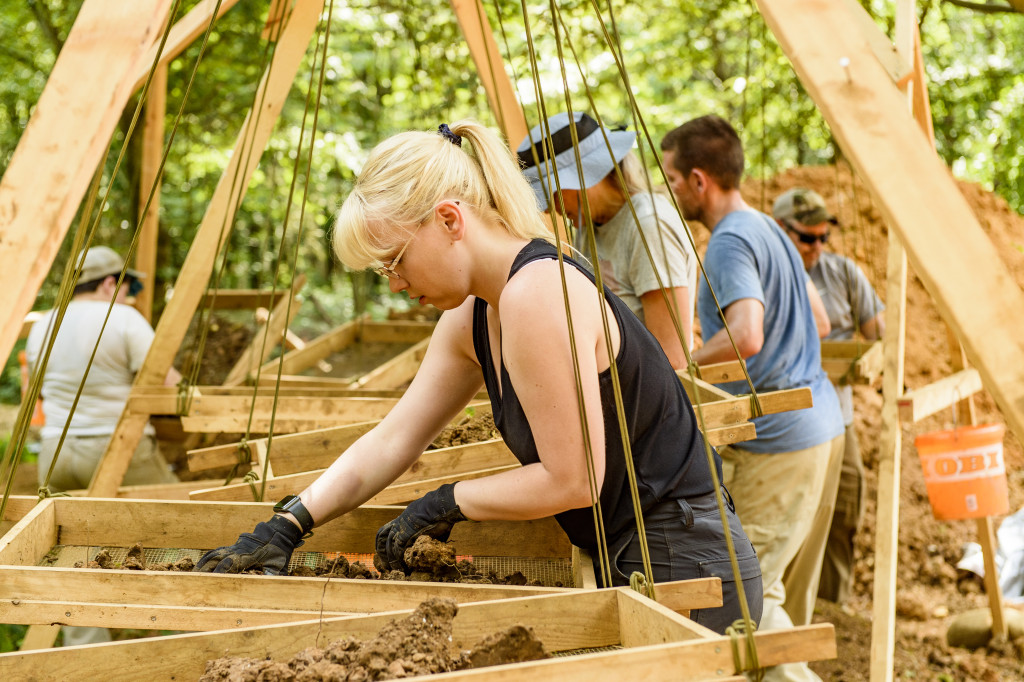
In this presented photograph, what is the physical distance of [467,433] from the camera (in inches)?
104

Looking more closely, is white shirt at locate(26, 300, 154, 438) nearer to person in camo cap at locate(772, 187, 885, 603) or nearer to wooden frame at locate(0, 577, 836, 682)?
wooden frame at locate(0, 577, 836, 682)

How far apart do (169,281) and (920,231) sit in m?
8.31

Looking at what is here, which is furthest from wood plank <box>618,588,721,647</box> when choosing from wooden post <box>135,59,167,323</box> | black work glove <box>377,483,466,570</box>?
wooden post <box>135,59,167,323</box>

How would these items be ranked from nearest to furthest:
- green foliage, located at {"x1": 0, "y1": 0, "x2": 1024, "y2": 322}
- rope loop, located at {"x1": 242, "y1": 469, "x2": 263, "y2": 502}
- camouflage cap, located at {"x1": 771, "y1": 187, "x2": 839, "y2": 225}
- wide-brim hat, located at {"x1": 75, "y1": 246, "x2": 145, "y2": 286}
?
rope loop, located at {"x1": 242, "y1": 469, "x2": 263, "y2": 502} → wide-brim hat, located at {"x1": 75, "y1": 246, "x2": 145, "y2": 286} → camouflage cap, located at {"x1": 771, "y1": 187, "x2": 839, "y2": 225} → green foliage, located at {"x1": 0, "y1": 0, "x2": 1024, "y2": 322}

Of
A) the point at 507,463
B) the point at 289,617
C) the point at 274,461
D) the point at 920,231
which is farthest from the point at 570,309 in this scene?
the point at 274,461

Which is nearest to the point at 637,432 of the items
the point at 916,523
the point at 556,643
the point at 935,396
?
the point at 556,643

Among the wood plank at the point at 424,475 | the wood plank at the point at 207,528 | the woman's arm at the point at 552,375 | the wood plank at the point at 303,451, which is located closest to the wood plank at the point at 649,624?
the woman's arm at the point at 552,375

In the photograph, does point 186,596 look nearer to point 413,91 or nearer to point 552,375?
point 552,375

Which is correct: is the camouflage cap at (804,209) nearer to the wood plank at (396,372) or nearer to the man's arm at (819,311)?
the man's arm at (819,311)

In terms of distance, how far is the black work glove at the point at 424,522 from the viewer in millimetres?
1715

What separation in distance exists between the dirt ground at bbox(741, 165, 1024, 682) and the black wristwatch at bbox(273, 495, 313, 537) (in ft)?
10.7

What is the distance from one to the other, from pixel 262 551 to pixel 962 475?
3042mm

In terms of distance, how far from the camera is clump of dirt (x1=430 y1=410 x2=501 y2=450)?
2.62 m

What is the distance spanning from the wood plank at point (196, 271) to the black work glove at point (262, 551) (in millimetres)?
1785
